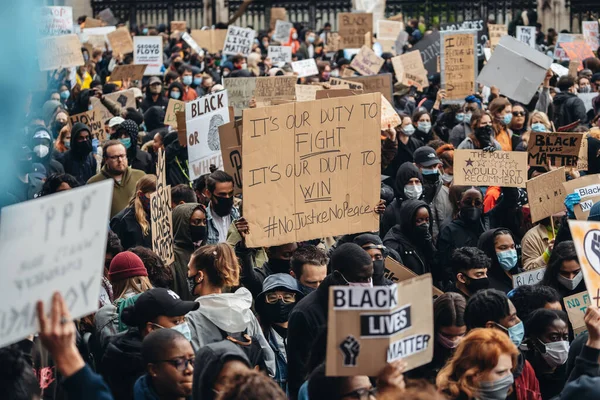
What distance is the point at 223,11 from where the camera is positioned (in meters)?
35.9

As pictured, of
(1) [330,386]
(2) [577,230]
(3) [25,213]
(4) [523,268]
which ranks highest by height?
(3) [25,213]

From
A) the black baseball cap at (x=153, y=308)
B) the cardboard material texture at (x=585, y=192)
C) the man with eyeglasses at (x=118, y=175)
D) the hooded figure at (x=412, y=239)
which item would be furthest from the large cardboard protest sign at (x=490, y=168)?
the black baseball cap at (x=153, y=308)

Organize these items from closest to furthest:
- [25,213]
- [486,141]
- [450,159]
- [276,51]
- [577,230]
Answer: [25,213] → [577,230] → [450,159] → [486,141] → [276,51]

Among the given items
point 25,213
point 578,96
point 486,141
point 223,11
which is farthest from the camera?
point 223,11

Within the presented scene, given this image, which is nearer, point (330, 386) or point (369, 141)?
point (330, 386)

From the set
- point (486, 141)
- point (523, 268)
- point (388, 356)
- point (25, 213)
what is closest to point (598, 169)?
point (486, 141)

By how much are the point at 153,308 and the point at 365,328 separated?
1457mm

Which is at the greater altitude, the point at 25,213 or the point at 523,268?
the point at 25,213

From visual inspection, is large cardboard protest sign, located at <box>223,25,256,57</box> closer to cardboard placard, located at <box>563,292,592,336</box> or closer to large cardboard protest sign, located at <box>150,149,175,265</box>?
large cardboard protest sign, located at <box>150,149,175,265</box>

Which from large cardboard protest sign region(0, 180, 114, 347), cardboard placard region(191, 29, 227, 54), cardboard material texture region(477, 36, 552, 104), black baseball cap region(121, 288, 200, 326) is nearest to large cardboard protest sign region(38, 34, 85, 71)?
cardboard material texture region(477, 36, 552, 104)

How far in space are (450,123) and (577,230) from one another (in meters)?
9.04

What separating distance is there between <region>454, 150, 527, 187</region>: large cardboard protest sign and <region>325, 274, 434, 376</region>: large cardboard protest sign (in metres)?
5.42

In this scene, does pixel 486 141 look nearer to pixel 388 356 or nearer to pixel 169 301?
pixel 169 301

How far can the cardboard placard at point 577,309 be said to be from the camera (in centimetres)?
708
